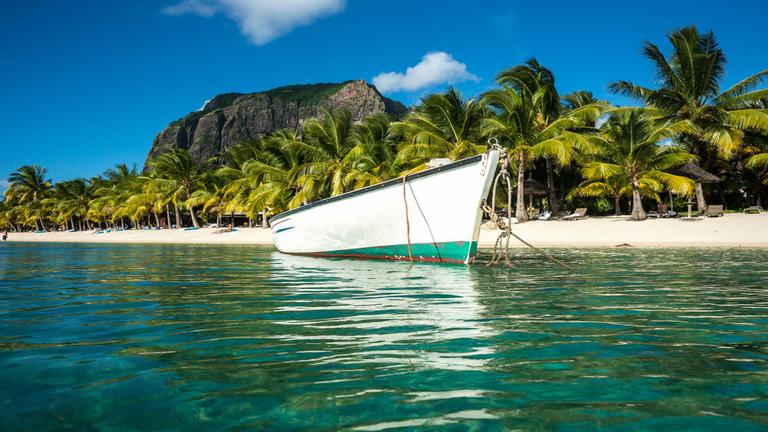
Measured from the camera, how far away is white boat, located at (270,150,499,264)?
9086 mm

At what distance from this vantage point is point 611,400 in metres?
2.15

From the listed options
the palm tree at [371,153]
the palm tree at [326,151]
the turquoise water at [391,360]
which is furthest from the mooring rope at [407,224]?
the palm tree at [326,151]

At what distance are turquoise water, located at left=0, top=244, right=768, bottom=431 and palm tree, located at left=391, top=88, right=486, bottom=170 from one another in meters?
15.6

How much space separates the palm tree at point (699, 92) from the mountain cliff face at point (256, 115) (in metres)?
115

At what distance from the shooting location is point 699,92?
21.0m

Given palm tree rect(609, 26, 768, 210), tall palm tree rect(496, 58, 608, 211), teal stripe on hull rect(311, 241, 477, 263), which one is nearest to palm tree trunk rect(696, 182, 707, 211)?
palm tree rect(609, 26, 768, 210)

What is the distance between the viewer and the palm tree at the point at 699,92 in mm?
20219

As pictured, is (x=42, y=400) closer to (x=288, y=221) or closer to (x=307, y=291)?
(x=307, y=291)

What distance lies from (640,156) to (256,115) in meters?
139

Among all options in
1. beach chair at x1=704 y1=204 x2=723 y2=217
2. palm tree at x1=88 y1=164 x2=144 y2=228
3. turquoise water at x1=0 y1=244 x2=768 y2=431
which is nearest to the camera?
turquoise water at x1=0 y1=244 x2=768 y2=431

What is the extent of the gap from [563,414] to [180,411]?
1.67 metres

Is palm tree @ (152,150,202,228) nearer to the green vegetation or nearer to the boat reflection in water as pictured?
the green vegetation

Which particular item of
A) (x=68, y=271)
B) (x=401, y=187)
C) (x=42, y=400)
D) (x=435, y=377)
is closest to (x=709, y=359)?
(x=435, y=377)

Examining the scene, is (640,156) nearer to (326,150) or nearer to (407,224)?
(326,150)
